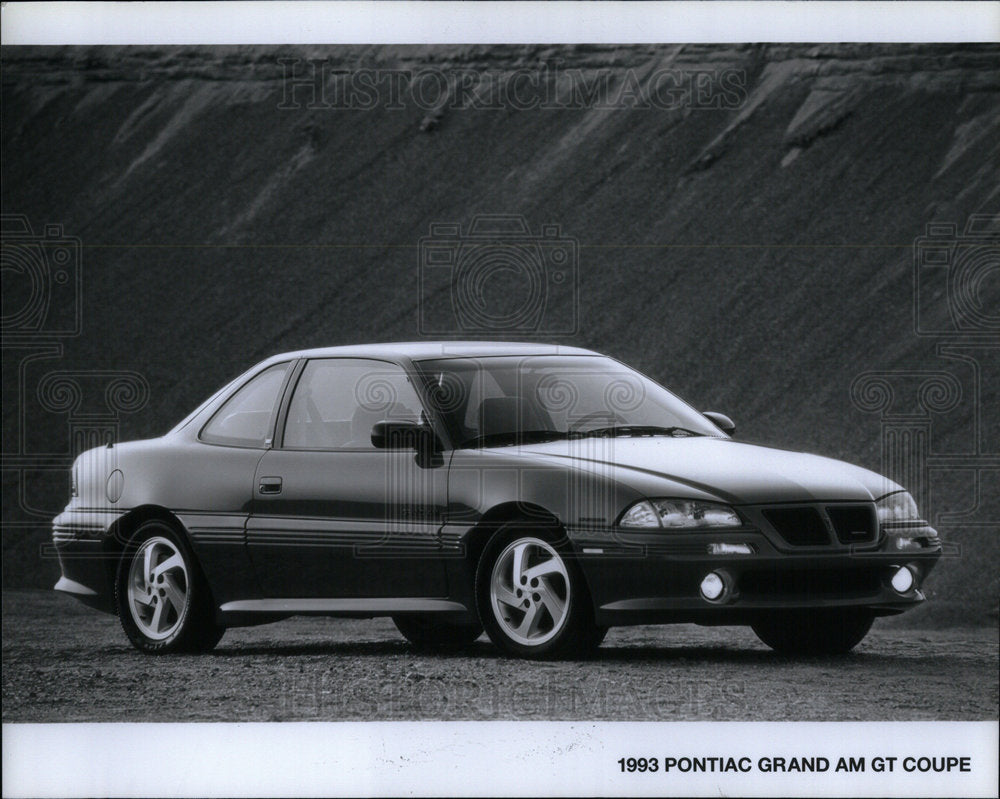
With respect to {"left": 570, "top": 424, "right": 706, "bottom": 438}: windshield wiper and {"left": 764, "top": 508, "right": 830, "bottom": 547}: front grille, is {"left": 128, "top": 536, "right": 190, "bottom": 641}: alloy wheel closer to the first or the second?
{"left": 570, "top": 424, "right": 706, "bottom": 438}: windshield wiper

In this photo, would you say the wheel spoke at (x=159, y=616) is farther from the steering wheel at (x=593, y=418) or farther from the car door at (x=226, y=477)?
A: the steering wheel at (x=593, y=418)

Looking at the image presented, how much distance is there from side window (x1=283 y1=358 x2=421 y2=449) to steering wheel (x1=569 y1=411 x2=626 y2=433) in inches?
30.3

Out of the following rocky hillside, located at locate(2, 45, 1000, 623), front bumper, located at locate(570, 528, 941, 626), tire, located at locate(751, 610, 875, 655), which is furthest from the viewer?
rocky hillside, located at locate(2, 45, 1000, 623)

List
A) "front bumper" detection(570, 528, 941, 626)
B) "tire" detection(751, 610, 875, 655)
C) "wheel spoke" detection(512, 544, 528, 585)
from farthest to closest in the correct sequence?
"tire" detection(751, 610, 875, 655), "wheel spoke" detection(512, 544, 528, 585), "front bumper" detection(570, 528, 941, 626)

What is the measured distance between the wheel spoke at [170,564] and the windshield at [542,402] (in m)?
1.72

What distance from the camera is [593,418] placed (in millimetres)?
8945

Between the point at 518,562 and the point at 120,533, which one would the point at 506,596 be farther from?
the point at 120,533

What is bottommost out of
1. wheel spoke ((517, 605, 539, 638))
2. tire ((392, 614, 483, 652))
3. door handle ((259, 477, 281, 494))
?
tire ((392, 614, 483, 652))

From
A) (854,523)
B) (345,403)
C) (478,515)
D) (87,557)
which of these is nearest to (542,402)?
(478,515)

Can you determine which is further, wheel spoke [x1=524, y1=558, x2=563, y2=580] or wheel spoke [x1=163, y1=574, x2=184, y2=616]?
wheel spoke [x1=163, y1=574, x2=184, y2=616]

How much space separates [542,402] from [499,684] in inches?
57.9

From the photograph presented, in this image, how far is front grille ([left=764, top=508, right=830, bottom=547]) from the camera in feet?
26.6

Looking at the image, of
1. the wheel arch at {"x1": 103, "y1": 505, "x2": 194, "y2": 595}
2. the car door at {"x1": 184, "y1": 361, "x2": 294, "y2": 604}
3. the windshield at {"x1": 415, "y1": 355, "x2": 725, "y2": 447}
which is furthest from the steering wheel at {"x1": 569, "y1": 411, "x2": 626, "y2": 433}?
the wheel arch at {"x1": 103, "y1": 505, "x2": 194, "y2": 595}

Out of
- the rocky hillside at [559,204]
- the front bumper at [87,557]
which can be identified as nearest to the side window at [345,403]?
the front bumper at [87,557]
